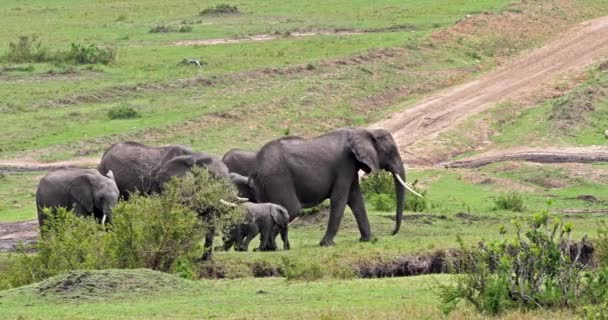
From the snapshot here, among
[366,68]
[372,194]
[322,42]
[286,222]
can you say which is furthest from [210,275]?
[322,42]

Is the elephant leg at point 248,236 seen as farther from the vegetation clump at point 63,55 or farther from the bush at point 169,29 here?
the bush at point 169,29

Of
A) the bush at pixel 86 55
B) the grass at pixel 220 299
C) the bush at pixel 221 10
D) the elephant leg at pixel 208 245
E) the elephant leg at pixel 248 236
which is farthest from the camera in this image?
the bush at pixel 221 10

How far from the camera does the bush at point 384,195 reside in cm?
2675

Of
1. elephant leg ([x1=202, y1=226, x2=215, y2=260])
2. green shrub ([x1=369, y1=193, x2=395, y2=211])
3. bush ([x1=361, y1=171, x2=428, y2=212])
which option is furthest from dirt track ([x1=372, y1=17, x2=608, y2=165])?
elephant leg ([x1=202, y1=226, x2=215, y2=260])

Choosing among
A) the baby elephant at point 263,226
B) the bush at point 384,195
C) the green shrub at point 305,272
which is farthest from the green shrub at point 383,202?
the green shrub at point 305,272

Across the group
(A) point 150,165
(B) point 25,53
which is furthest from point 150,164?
(B) point 25,53

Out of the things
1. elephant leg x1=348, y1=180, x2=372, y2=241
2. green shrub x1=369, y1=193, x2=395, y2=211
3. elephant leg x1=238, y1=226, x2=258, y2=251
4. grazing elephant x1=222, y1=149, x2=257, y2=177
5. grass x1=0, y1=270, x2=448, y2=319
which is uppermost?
grass x1=0, y1=270, x2=448, y2=319

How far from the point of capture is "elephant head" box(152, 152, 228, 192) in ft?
72.4

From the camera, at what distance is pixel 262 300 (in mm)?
16734

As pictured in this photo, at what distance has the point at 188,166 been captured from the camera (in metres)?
22.3

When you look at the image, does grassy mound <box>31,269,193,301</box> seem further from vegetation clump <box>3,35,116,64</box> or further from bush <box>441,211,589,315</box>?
vegetation clump <box>3,35,116,64</box>

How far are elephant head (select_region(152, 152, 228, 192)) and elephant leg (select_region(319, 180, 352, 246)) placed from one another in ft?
A: 5.76

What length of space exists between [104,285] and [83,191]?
6.38 metres

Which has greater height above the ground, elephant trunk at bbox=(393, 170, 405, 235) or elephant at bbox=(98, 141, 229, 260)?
elephant at bbox=(98, 141, 229, 260)
